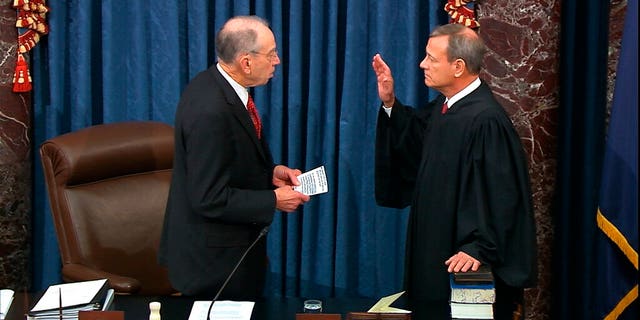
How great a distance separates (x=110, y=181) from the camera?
4.51 m

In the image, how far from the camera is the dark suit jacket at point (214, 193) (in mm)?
3658

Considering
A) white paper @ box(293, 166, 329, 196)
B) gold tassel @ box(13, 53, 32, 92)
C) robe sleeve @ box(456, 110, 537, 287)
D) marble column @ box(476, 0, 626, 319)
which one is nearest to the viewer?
robe sleeve @ box(456, 110, 537, 287)

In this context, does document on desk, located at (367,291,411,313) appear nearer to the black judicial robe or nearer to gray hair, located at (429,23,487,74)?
the black judicial robe

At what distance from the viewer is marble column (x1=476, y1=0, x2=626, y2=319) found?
4555mm

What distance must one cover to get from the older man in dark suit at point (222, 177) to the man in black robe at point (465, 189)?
56 centimetres

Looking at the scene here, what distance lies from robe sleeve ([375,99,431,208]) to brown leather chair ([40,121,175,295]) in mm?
971

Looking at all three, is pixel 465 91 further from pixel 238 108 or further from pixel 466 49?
pixel 238 108

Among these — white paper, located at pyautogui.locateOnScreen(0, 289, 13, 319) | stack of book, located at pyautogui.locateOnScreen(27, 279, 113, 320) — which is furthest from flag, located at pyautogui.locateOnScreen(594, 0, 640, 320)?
white paper, located at pyautogui.locateOnScreen(0, 289, 13, 319)

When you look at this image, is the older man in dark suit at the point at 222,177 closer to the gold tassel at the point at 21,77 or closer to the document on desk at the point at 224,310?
the document on desk at the point at 224,310

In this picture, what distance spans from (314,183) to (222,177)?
45cm

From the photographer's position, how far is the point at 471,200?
3854mm

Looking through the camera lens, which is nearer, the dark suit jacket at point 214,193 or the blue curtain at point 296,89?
the dark suit jacket at point 214,193

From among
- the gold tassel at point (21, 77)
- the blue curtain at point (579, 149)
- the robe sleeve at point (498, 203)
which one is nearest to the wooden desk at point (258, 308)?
the robe sleeve at point (498, 203)

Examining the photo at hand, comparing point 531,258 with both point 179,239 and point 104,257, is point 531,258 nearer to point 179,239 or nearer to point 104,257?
point 179,239
